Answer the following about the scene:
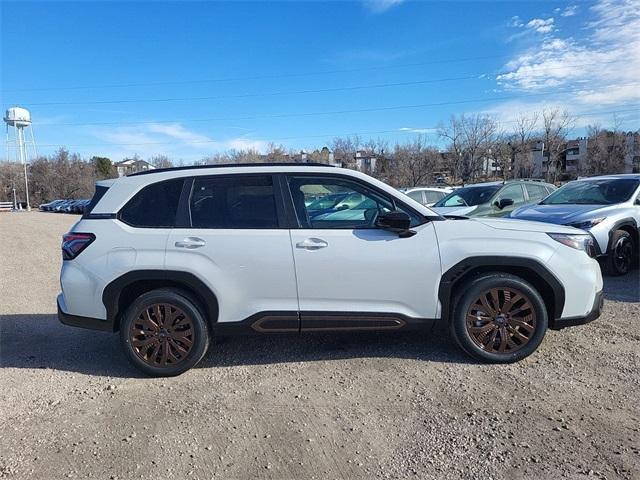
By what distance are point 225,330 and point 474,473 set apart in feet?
7.30

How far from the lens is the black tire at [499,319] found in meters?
3.76

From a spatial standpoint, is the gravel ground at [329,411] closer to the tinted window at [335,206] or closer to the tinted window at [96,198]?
the tinted window at [335,206]

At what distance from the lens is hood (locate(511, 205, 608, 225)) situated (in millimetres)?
6922

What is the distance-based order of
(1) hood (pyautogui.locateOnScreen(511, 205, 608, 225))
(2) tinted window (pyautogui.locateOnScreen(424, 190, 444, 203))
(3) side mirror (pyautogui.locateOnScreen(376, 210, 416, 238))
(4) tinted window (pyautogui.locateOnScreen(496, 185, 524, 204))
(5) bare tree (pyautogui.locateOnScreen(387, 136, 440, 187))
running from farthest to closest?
(5) bare tree (pyautogui.locateOnScreen(387, 136, 440, 187))
(2) tinted window (pyautogui.locateOnScreen(424, 190, 444, 203))
(4) tinted window (pyautogui.locateOnScreen(496, 185, 524, 204))
(1) hood (pyautogui.locateOnScreen(511, 205, 608, 225))
(3) side mirror (pyautogui.locateOnScreen(376, 210, 416, 238))

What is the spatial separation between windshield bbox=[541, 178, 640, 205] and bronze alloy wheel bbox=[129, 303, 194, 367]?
7230 mm

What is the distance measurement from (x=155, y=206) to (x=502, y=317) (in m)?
3.23

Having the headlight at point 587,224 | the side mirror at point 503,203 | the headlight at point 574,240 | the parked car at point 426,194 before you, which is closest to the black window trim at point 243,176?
the headlight at point 574,240

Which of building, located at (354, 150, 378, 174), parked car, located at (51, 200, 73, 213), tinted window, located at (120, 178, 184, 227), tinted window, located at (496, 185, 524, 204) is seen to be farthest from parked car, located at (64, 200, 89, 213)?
tinted window, located at (120, 178, 184, 227)

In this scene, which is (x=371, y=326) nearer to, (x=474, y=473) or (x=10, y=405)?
(x=474, y=473)

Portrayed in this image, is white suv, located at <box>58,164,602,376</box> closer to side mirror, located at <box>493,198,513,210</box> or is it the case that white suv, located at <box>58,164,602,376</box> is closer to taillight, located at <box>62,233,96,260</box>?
taillight, located at <box>62,233,96,260</box>

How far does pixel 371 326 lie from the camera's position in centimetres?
377

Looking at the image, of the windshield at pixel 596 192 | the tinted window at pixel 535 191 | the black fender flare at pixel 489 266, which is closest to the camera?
the black fender flare at pixel 489 266

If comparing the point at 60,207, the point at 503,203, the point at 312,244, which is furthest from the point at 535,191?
the point at 60,207

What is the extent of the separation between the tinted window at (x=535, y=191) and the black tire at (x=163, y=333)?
998 cm
